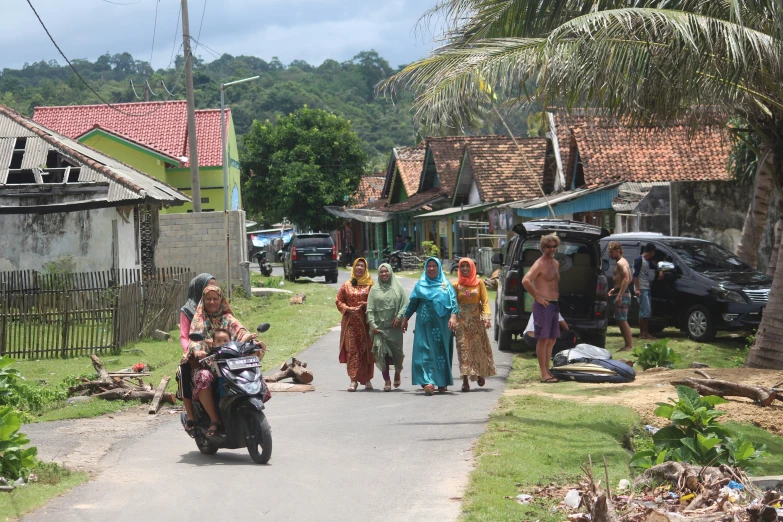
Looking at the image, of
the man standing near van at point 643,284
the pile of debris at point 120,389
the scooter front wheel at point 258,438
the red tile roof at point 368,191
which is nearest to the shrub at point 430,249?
the red tile roof at point 368,191

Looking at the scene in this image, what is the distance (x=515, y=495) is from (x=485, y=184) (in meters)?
33.9

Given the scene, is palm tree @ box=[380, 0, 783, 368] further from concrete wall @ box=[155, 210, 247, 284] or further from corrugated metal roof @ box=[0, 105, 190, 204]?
concrete wall @ box=[155, 210, 247, 284]

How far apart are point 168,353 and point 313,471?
9.94 meters

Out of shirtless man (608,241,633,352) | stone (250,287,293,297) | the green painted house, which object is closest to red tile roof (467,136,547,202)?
the green painted house

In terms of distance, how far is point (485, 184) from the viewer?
4025 centimetres

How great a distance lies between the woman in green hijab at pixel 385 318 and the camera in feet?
40.8

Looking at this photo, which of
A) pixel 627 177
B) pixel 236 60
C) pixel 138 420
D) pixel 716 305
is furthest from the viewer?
pixel 236 60

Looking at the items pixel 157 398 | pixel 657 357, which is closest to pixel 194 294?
Answer: pixel 157 398

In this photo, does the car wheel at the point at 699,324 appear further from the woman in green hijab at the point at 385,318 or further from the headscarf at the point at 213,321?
the headscarf at the point at 213,321

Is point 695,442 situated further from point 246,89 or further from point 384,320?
point 246,89

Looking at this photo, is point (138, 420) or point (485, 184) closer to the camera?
point (138, 420)

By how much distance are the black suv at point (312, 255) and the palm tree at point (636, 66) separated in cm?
2600

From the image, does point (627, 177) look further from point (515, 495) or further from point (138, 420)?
point (515, 495)

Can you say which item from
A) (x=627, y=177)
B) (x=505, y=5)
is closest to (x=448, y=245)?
(x=627, y=177)
